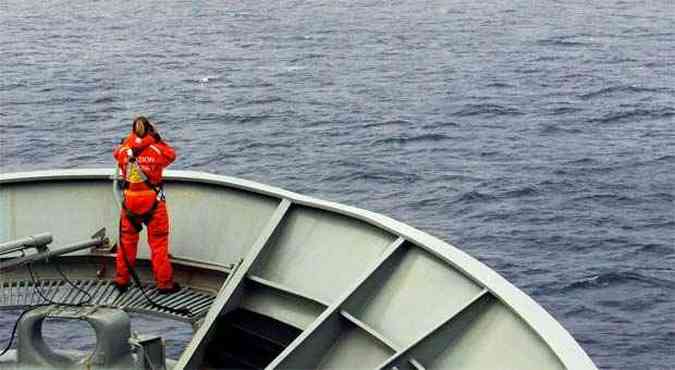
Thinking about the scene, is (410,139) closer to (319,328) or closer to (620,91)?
(620,91)

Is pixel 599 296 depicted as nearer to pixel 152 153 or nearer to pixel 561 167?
pixel 561 167

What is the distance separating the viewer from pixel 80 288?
12438 mm

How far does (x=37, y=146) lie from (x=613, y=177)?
20.6 meters

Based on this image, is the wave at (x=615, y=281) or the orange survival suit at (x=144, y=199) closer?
the orange survival suit at (x=144, y=199)

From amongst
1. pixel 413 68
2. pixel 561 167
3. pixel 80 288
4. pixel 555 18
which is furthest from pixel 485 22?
pixel 80 288

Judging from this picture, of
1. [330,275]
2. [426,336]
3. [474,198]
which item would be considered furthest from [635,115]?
[426,336]

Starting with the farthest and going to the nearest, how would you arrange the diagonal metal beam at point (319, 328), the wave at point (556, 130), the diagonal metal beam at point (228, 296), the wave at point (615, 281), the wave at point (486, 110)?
the wave at point (486, 110), the wave at point (556, 130), the wave at point (615, 281), the diagonal metal beam at point (228, 296), the diagonal metal beam at point (319, 328)

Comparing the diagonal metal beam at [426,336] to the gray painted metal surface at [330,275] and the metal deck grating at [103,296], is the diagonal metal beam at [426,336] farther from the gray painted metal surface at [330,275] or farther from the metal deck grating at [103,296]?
the metal deck grating at [103,296]

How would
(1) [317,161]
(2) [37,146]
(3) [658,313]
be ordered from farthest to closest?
(2) [37,146] < (1) [317,161] < (3) [658,313]

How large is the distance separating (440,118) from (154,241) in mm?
35237

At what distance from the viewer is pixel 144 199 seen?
1204cm

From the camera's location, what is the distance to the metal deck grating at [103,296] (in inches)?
471

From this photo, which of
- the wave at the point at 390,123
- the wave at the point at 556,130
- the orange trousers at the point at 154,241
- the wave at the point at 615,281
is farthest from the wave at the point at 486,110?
the orange trousers at the point at 154,241

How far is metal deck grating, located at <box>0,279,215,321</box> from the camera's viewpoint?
12.0 metres
